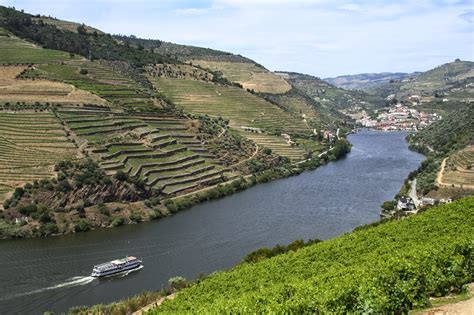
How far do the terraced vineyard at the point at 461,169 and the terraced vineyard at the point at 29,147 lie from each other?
59.4 m

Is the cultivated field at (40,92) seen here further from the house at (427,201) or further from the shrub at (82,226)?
the house at (427,201)

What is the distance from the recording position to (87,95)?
9512 cm

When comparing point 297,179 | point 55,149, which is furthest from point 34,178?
point 297,179

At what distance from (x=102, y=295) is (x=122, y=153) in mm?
36290

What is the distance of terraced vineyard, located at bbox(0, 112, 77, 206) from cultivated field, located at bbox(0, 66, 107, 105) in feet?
22.4

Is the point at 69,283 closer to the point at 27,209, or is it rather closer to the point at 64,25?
the point at 27,209

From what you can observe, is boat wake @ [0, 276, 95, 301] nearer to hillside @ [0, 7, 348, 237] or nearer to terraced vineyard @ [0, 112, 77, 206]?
hillside @ [0, 7, 348, 237]

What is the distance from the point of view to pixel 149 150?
3268 inches

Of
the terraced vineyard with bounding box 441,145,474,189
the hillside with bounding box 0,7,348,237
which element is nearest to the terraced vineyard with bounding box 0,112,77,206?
the hillside with bounding box 0,7,348,237

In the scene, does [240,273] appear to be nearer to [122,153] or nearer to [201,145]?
[122,153]

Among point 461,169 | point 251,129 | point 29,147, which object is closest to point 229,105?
point 251,129

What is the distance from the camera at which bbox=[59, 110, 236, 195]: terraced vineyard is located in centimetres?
7662

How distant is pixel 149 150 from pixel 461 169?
52.9 metres

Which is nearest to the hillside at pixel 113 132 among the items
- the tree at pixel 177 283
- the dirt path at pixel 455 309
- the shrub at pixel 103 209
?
the shrub at pixel 103 209
